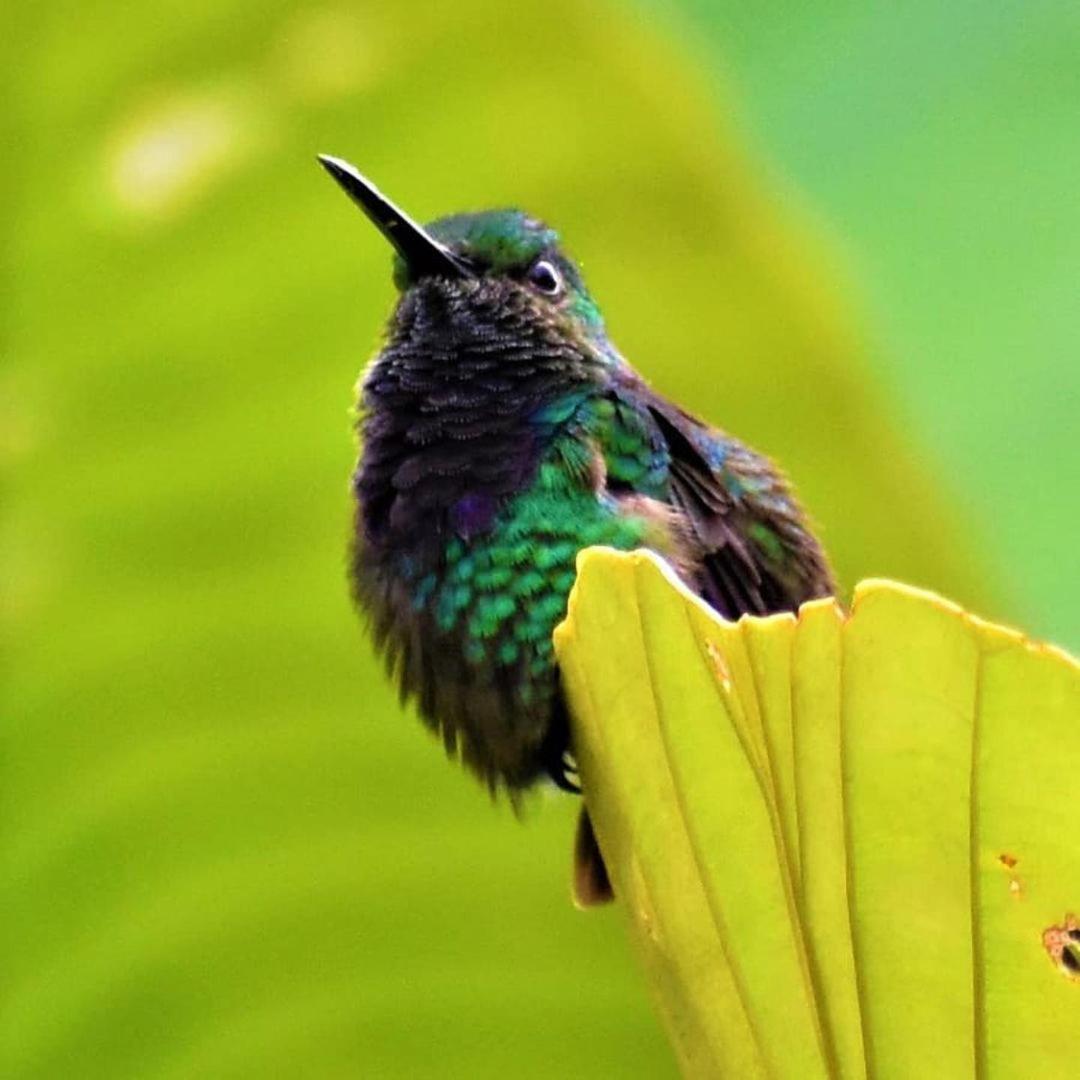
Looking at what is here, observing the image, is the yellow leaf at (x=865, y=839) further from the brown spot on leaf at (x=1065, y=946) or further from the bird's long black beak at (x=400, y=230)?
the bird's long black beak at (x=400, y=230)

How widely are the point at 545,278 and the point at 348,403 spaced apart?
0.82 ft

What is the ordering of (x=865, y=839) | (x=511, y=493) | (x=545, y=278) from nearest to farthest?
(x=865, y=839)
(x=511, y=493)
(x=545, y=278)

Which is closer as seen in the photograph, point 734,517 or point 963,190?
point 734,517

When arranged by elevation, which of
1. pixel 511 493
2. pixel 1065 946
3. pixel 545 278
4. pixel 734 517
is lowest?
pixel 1065 946

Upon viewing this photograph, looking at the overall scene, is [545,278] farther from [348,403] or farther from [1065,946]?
[1065,946]

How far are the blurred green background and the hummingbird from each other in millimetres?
105

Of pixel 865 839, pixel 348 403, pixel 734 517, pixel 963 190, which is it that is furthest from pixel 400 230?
pixel 865 839

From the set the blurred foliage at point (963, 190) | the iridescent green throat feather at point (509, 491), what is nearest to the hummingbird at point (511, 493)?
the iridescent green throat feather at point (509, 491)

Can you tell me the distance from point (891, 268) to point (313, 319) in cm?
62

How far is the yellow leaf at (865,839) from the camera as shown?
88cm

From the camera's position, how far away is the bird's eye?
195 centimetres

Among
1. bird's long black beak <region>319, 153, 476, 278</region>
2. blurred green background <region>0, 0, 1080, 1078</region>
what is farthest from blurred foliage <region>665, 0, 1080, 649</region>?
bird's long black beak <region>319, 153, 476, 278</region>

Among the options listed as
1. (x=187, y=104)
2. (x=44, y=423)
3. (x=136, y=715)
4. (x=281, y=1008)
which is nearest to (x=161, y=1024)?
(x=281, y=1008)

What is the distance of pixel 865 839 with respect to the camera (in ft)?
2.95
